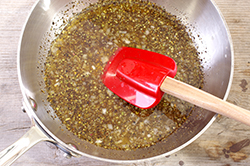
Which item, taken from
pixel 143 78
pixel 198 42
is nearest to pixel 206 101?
pixel 143 78

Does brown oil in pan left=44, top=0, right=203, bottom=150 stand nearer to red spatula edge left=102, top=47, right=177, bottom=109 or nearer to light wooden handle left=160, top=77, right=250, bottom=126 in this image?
red spatula edge left=102, top=47, right=177, bottom=109

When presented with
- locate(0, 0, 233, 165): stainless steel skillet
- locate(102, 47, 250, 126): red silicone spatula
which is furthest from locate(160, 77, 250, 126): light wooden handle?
locate(0, 0, 233, 165): stainless steel skillet

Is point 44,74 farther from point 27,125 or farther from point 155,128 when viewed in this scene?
point 155,128

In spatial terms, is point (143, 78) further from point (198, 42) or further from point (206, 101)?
point (198, 42)

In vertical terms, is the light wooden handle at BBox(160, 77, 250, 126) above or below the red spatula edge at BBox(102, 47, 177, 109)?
above

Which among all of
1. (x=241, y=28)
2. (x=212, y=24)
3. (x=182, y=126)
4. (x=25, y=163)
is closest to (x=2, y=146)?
(x=25, y=163)

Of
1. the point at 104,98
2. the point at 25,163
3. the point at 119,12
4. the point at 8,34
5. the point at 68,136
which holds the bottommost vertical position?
the point at 25,163

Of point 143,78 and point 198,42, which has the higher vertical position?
point 198,42
